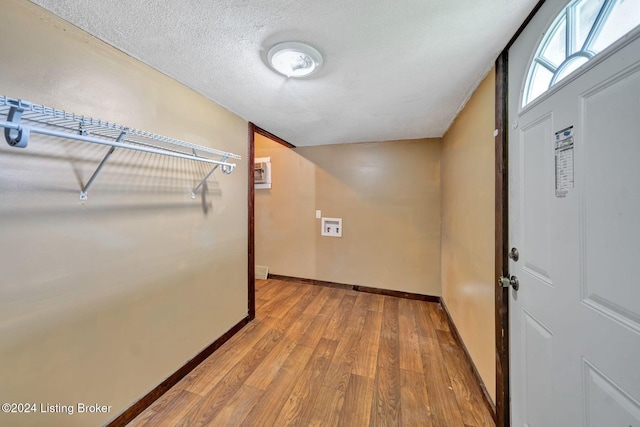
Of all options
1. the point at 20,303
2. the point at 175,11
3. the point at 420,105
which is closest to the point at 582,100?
the point at 420,105

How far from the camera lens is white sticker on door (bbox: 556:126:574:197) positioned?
0.76 meters

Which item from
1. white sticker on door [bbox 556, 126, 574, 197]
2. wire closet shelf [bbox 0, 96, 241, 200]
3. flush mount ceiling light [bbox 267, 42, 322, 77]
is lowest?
white sticker on door [bbox 556, 126, 574, 197]

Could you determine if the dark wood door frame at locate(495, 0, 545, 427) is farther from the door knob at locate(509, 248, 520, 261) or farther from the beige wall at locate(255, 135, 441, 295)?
the beige wall at locate(255, 135, 441, 295)

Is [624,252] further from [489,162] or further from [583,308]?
[489,162]

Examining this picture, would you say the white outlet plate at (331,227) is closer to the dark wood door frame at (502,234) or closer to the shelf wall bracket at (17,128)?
the dark wood door frame at (502,234)

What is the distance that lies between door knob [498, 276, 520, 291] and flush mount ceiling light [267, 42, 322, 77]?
1.57 meters

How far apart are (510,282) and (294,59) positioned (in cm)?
169

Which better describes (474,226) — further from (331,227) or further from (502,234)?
(331,227)

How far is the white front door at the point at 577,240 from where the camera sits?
59 cm

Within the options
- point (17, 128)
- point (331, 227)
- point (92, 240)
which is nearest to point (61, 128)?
point (17, 128)

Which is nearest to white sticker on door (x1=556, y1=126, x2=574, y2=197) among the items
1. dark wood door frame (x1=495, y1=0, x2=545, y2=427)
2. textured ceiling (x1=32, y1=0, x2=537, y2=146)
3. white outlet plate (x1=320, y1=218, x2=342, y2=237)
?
dark wood door frame (x1=495, y1=0, x2=545, y2=427)

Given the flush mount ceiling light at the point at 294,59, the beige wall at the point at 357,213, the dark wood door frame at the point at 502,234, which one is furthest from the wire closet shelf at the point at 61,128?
the beige wall at the point at 357,213

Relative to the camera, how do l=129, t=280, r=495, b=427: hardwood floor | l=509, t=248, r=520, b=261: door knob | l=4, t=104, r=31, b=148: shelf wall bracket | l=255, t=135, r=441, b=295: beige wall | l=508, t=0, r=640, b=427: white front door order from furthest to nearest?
1. l=255, t=135, r=441, b=295: beige wall
2. l=129, t=280, r=495, b=427: hardwood floor
3. l=509, t=248, r=520, b=261: door knob
4. l=4, t=104, r=31, b=148: shelf wall bracket
5. l=508, t=0, r=640, b=427: white front door

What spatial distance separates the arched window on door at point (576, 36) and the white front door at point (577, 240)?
0.15ft
